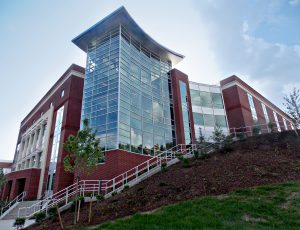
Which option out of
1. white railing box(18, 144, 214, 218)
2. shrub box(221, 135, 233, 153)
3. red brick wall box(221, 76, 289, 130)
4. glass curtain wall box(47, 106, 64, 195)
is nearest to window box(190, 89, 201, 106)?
red brick wall box(221, 76, 289, 130)

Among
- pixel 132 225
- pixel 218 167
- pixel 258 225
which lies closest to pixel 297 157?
pixel 218 167

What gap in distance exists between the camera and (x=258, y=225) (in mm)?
6352

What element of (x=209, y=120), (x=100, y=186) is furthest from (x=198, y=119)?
(x=100, y=186)

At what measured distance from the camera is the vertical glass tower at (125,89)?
2216 centimetres

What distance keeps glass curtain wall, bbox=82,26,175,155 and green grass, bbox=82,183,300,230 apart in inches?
504

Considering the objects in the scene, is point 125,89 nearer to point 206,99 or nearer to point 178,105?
point 178,105

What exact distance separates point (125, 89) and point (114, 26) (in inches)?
326

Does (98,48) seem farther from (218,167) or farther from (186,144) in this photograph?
(218,167)

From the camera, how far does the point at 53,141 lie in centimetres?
2791

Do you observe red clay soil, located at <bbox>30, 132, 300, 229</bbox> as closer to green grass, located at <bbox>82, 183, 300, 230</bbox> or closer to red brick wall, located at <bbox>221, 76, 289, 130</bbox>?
green grass, located at <bbox>82, 183, 300, 230</bbox>

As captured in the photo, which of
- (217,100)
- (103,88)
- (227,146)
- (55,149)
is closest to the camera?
(227,146)

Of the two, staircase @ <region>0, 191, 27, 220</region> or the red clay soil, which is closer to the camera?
the red clay soil

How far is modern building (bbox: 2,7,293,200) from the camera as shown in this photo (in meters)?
22.3

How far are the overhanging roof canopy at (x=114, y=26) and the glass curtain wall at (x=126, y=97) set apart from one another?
0.63m
